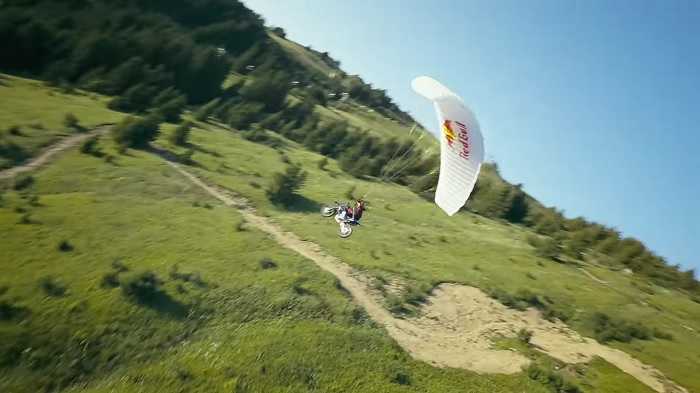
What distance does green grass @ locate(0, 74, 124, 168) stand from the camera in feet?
92.1

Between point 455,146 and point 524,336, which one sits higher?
point 455,146

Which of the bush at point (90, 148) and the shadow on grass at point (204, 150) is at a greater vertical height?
the shadow on grass at point (204, 150)

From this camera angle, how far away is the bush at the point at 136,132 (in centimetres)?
3203

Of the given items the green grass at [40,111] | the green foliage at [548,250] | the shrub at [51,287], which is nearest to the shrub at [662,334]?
the green foliage at [548,250]

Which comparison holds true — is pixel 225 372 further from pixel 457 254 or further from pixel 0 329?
pixel 457 254

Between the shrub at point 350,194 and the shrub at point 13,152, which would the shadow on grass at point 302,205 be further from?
the shrub at point 13,152

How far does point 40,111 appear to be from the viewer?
32.6 meters

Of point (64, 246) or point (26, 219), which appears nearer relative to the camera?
point (64, 246)

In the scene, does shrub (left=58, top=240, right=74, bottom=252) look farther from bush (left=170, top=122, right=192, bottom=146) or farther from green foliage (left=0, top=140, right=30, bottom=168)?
bush (left=170, top=122, right=192, bottom=146)

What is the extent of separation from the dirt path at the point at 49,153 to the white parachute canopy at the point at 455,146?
18.8 meters

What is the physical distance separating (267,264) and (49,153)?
1376 centimetres

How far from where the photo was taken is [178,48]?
5631cm

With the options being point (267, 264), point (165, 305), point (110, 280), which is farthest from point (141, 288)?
point (267, 264)

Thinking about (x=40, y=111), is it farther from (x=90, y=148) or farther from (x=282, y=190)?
(x=282, y=190)
